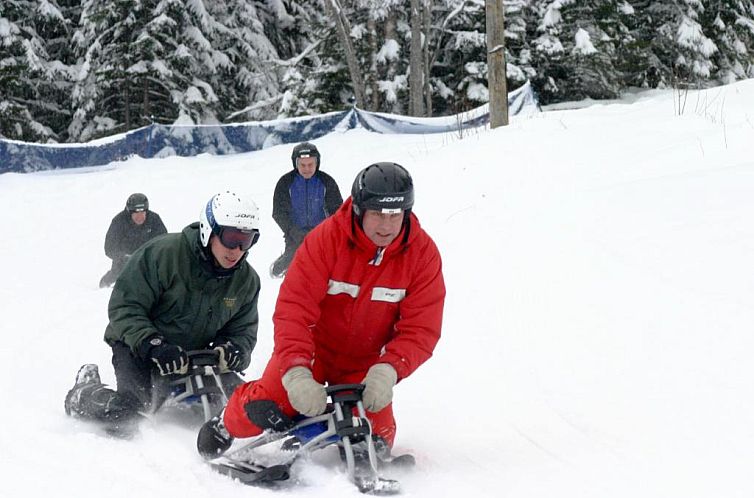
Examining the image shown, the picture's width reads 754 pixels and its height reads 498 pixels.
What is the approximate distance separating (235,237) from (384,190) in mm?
1116

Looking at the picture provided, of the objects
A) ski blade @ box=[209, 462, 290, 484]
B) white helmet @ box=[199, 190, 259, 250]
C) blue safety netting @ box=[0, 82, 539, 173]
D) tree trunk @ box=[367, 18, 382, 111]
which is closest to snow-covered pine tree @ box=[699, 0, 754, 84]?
blue safety netting @ box=[0, 82, 539, 173]

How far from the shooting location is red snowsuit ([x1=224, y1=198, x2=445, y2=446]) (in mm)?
3656

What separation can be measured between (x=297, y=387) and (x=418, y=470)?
808 mm

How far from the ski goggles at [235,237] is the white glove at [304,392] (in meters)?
0.97

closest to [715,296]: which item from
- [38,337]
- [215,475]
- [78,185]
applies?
[215,475]

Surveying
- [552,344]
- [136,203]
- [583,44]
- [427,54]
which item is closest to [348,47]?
[427,54]

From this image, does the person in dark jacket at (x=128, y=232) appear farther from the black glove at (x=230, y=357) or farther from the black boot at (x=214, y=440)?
the black boot at (x=214, y=440)

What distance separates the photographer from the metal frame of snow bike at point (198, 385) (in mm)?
4457

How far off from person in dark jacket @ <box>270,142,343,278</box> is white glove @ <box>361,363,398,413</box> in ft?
16.3

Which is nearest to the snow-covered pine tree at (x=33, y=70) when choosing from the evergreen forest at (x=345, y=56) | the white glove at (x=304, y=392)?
the evergreen forest at (x=345, y=56)

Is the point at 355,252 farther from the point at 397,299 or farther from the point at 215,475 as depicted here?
the point at 215,475

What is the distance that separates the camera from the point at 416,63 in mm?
23672

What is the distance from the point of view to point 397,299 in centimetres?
382

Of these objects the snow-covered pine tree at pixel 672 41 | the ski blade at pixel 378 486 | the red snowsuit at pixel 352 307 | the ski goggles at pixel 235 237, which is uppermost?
the snow-covered pine tree at pixel 672 41
